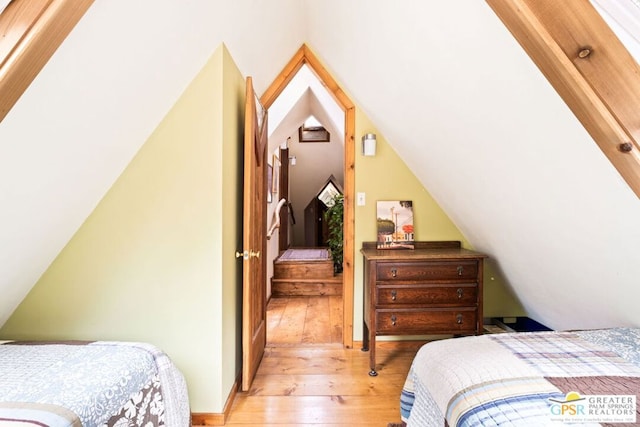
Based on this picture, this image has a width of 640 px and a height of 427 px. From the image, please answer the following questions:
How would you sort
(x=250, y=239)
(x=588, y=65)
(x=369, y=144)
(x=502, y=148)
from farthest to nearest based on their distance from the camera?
1. (x=369, y=144)
2. (x=250, y=239)
3. (x=502, y=148)
4. (x=588, y=65)

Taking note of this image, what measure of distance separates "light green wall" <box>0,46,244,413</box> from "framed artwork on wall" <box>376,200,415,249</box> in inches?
55.2

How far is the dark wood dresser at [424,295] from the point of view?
6.95 feet

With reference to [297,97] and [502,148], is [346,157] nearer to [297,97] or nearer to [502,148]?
[502,148]

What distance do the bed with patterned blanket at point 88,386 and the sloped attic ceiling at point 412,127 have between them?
492mm

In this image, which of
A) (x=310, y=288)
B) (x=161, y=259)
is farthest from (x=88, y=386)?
(x=310, y=288)

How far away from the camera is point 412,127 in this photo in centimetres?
208

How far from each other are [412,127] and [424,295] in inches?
44.9

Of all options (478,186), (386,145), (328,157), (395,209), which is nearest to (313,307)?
(395,209)

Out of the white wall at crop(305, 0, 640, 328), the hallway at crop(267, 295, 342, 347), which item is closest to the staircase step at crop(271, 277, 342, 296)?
the hallway at crop(267, 295, 342, 347)

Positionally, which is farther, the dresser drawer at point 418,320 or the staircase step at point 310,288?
the staircase step at point 310,288

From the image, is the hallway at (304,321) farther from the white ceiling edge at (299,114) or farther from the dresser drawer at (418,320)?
the white ceiling edge at (299,114)

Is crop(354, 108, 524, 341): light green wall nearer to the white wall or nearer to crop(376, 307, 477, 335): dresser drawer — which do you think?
the white wall

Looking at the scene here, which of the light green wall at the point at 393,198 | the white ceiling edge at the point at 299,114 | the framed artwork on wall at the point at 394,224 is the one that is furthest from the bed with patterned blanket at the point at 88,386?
the white ceiling edge at the point at 299,114

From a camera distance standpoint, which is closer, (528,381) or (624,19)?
(624,19)
